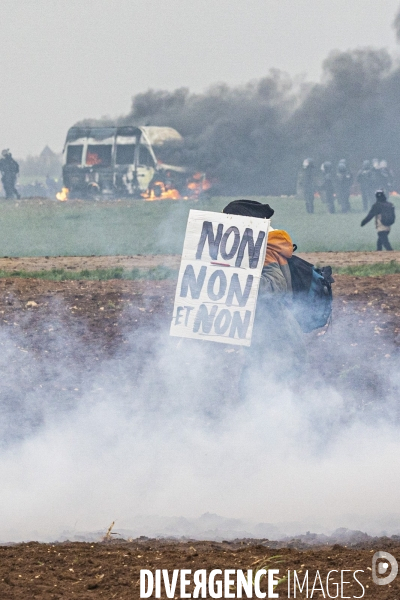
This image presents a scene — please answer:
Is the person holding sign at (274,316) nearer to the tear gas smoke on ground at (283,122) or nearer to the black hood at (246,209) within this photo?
the black hood at (246,209)

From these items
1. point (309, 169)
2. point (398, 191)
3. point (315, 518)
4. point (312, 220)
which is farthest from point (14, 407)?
point (398, 191)

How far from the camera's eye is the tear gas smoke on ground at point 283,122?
25781 mm

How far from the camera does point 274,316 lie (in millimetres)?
8055

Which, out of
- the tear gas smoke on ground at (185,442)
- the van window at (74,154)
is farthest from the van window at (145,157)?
the tear gas smoke on ground at (185,442)

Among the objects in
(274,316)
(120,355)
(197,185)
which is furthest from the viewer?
(197,185)

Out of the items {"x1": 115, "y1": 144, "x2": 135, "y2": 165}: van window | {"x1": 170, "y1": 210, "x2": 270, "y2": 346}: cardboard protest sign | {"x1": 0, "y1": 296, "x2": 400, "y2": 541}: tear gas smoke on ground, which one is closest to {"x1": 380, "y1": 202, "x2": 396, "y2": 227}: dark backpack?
{"x1": 115, "y1": 144, "x2": 135, "y2": 165}: van window

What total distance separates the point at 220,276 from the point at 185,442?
200cm

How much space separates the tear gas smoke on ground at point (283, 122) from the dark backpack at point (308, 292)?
15891 millimetres

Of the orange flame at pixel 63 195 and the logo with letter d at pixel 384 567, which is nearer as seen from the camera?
the logo with letter d at pixel 384 567

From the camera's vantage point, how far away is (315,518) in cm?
696

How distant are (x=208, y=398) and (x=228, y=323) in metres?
2.74

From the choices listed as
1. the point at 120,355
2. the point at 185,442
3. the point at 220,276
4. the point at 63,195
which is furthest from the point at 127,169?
the point at 220,276

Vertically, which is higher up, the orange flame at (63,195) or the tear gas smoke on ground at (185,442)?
the orange flame at (63,195)

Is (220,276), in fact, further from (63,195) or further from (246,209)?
(63,195)
